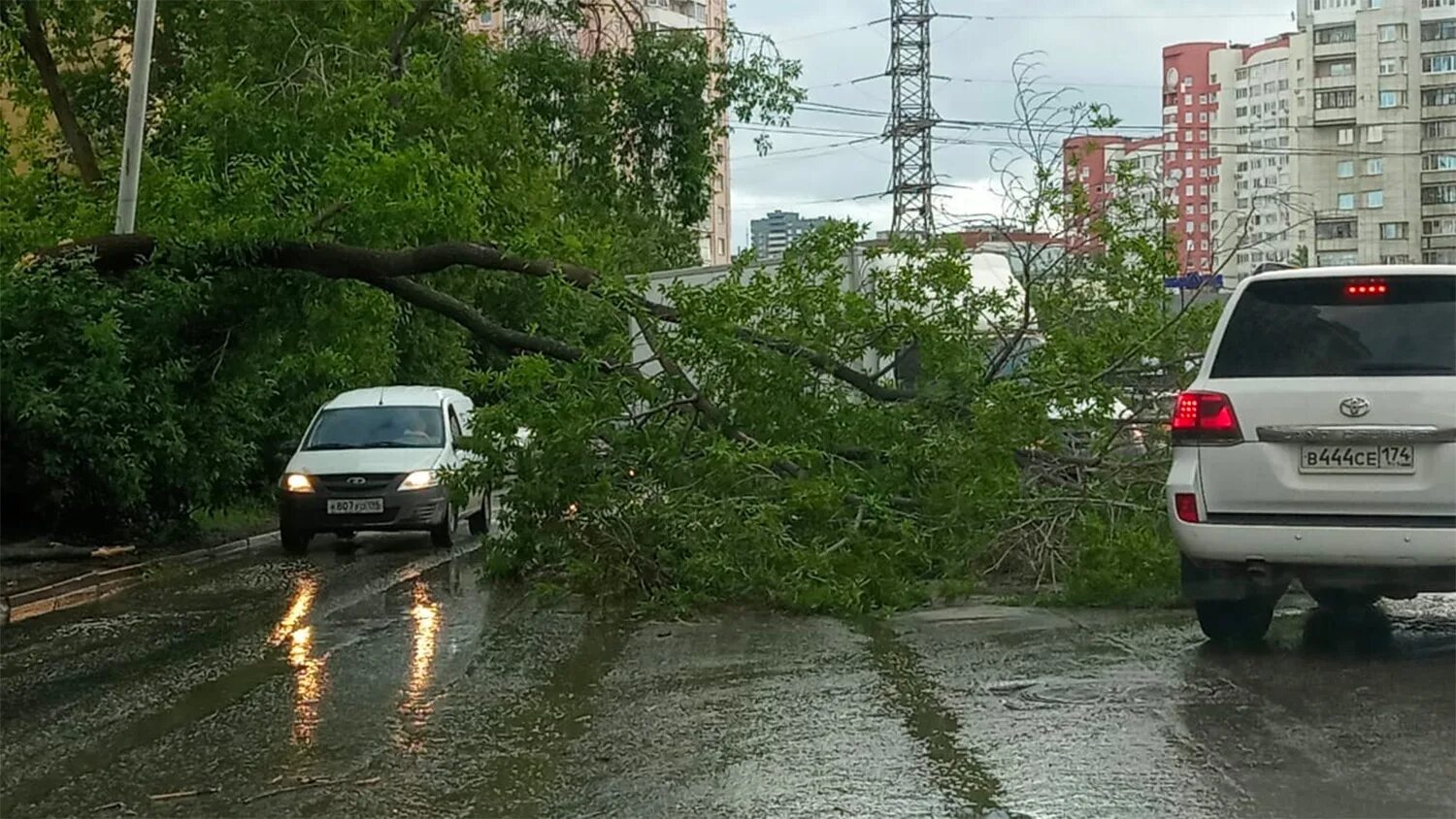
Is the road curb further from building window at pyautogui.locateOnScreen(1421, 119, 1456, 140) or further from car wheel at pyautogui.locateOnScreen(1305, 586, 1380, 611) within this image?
building window at pyautogui.locateOnScreen(1421, 119, 1456, 140)

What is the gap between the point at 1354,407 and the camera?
8.01 meters

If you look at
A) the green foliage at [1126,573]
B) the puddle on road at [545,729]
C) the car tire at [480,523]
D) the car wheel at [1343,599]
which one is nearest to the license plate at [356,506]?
the car tire at [480,523]

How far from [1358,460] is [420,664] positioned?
5.31 meters

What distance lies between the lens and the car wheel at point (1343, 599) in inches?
410

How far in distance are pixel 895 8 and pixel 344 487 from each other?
30.2 m

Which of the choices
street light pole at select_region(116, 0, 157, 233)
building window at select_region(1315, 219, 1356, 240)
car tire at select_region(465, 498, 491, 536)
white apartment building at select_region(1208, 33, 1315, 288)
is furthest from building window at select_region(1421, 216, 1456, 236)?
street light pole at select_region(116, 0, 157, 233)

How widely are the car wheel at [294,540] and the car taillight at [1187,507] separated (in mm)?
11978

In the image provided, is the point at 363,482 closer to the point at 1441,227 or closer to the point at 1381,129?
the point at 1441,227

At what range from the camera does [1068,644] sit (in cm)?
958

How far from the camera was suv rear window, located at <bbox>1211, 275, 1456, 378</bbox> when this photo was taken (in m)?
8.07

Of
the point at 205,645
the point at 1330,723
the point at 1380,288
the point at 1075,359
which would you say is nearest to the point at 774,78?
the point at 1075,359

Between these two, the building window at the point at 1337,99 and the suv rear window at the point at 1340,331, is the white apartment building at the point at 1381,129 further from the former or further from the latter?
the suv rear window at the point at 1340,331

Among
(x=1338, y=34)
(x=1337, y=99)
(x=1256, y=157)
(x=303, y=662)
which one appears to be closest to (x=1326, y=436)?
(x=303, y=662)

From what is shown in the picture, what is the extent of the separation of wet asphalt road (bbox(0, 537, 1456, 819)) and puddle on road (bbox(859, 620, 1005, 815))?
21 millimetres
